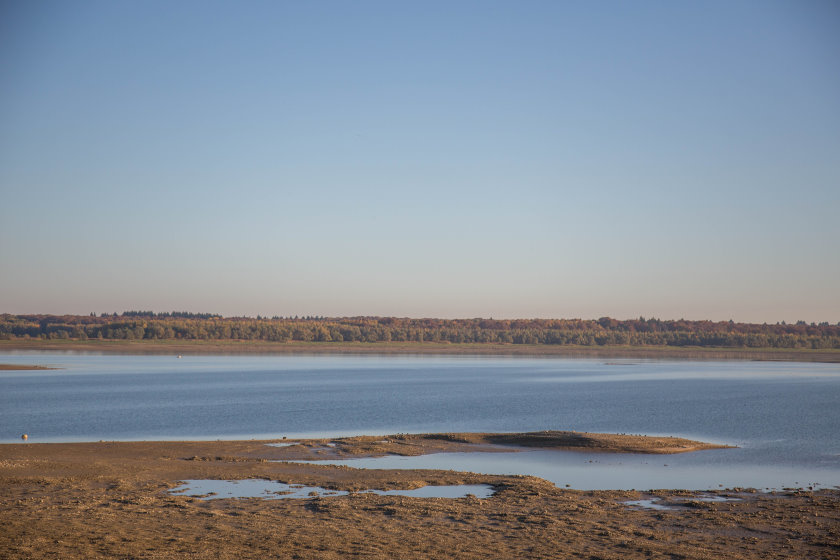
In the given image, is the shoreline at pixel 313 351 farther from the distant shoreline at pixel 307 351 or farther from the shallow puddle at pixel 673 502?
the shallow puddle at pixel 673 502

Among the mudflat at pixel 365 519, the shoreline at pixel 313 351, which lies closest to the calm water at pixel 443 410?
the mudflat at pixel 365 519

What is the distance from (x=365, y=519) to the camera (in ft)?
58.0

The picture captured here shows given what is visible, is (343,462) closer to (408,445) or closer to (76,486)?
(408,445)

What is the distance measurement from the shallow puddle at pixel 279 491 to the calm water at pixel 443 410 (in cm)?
738

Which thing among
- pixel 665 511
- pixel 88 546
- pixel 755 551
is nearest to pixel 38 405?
pixel 88 546

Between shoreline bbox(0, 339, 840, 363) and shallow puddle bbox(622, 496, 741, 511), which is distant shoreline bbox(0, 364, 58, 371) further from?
shallow puddle bbox(622, 496, 741, 511)

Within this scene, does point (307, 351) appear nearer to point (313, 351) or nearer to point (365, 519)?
point (313, 351)

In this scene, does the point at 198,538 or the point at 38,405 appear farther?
the point at 38,405

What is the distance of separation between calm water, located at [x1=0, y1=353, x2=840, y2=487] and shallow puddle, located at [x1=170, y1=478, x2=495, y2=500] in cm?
738

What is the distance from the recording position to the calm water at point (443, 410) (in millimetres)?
33656

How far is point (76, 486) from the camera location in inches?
835

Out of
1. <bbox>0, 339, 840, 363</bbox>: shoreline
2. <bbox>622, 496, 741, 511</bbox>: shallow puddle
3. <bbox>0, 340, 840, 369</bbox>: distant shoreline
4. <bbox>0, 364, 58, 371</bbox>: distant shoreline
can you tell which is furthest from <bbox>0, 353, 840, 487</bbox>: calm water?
<bbox>0, 340, 840, 369</bbox>: distant shoreline

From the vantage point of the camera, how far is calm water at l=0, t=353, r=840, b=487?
3366cm

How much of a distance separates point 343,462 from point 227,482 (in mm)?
5177
